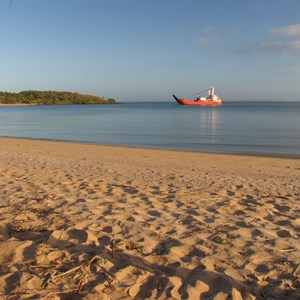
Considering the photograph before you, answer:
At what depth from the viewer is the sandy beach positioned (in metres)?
2.84

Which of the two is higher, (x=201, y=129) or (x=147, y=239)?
(x=147, y=239)

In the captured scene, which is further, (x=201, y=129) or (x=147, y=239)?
(x=201, y=129)

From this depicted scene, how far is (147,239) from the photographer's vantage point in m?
3.79

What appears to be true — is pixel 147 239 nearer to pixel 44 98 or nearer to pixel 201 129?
pixel 201 129

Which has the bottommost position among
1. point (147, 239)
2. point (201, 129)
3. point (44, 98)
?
point (201, 129)

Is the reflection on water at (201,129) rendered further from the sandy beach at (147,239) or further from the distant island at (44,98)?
the distant island at (44,98)

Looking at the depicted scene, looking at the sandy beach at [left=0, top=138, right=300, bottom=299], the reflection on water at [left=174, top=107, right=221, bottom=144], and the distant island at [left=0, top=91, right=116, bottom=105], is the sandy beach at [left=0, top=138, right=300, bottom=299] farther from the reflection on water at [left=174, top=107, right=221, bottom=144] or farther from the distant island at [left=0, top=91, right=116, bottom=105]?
the distant island at [left=0, top=91, right=116, bottom=105]

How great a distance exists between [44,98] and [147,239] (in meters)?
152

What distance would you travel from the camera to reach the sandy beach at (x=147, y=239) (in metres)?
2.84

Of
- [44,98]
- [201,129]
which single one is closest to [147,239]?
[201,129]

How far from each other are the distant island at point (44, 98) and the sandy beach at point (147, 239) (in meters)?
143

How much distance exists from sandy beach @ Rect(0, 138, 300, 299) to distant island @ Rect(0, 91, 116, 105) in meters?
143

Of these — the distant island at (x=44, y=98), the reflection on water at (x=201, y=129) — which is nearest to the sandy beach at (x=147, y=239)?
the reflection on water at (x=201, y=129)

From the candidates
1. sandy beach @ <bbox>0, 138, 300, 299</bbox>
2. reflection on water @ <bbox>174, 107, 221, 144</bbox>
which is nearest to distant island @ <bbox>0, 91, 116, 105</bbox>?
reflection on water @ <bbox>174, 107, 221, 144</bbox>
